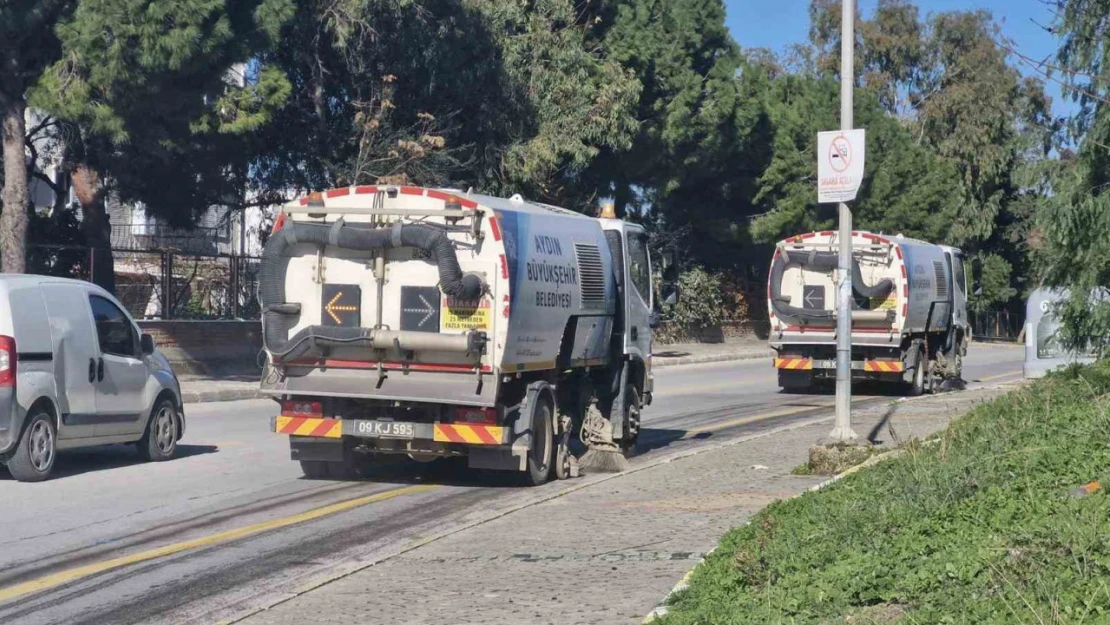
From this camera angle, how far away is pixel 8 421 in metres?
12.2

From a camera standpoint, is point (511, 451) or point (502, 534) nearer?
point (502, 534)

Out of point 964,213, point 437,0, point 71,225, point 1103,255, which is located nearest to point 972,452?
point 1103,255

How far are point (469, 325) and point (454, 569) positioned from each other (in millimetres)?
3900

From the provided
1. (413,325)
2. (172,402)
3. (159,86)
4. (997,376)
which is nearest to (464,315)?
(413,325)

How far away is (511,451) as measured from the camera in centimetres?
1284

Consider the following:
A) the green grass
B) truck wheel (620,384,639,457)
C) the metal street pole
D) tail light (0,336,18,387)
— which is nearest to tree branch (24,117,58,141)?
tail light (0,336,18,387)

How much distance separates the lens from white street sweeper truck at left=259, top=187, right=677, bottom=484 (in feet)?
40.4

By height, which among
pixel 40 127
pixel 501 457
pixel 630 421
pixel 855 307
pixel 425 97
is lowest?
pixel 501 457

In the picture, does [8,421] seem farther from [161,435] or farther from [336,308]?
[336,308]

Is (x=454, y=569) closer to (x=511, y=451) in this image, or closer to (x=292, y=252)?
(x=511, y=451)

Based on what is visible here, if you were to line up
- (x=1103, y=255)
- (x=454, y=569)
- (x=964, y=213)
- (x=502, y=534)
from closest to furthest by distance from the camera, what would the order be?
(x=454, y=569), (x=502, y=534), (x=1103, y=255), (x=964, y=213)

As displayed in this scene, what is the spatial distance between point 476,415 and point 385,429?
87cm

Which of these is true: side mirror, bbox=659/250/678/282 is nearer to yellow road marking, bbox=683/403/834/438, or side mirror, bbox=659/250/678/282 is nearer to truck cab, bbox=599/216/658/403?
truck cab, bbox=599/216/658/403

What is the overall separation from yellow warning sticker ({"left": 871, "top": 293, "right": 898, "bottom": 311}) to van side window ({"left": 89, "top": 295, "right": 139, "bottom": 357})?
15.9 metres
